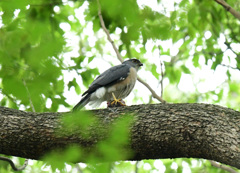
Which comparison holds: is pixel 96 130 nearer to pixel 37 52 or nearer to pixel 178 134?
pixel 178 134

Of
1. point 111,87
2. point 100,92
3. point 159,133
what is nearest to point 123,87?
point 111,87

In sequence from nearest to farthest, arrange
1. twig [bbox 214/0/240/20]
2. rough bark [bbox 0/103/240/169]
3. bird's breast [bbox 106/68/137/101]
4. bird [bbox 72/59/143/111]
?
1. rough bark [bbox 0/103/240/169]
2. twig [bbox 214/0/240/20]
3. bird [bbox 72/59/143/111]
4. bird's breast [bbox 106/68/137/101]

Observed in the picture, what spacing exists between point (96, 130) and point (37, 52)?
2122 mm

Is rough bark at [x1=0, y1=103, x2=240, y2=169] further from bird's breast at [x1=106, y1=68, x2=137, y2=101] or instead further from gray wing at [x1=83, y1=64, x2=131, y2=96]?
bird's breast at [x1=106, y1=68, x2=137, y2=101]

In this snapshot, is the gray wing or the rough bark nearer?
the rough bark

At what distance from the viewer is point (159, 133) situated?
3.30 metres

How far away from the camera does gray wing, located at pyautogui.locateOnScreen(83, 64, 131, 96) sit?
5371mm

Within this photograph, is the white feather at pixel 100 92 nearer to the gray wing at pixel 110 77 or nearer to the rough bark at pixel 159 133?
the gray wing at pixel 110 77

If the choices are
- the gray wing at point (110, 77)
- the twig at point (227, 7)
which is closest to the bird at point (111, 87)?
the gray wing at point (110, 77)

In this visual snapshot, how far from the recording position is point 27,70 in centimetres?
181

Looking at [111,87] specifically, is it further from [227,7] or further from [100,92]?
[227,7]

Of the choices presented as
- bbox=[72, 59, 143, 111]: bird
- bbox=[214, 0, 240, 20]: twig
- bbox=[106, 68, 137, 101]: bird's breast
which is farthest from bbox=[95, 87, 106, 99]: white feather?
bbox=[214, 0, 240, 20]: twig

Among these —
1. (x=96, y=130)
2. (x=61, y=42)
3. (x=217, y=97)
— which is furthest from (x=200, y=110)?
(x=217, y=97)

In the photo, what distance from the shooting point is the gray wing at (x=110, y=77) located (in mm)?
5371
